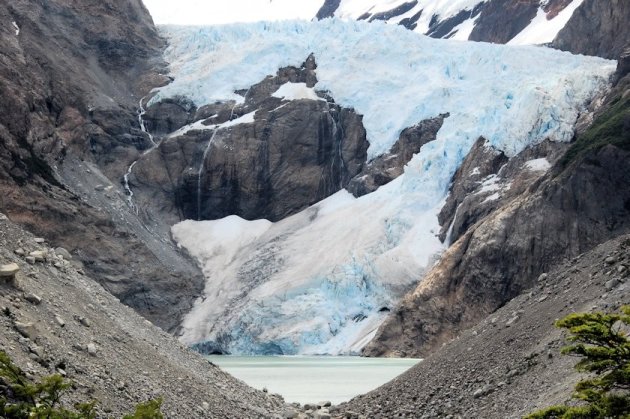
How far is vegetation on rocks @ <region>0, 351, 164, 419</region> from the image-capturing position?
10078 millimetres

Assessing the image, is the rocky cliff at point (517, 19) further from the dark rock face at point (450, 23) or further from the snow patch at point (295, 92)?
the snow patch at point (295, 92)

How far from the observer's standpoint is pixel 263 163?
289 feet

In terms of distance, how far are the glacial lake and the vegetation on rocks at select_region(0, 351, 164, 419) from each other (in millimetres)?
16940

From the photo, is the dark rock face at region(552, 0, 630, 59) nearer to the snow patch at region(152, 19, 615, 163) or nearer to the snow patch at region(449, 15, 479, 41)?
the snow patch at region(152, 19, 615, 163)

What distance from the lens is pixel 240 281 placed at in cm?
7381

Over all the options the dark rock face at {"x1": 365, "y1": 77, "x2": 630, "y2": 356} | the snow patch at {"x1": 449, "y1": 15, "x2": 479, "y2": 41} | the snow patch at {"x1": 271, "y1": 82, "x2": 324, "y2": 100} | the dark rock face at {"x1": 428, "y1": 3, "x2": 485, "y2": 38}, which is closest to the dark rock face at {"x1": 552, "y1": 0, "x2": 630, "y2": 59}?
the dark rock face at {"x1": 365, "y1": 77, "x2": 630, "y2": 356}

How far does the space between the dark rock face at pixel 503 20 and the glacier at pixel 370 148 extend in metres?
41.7

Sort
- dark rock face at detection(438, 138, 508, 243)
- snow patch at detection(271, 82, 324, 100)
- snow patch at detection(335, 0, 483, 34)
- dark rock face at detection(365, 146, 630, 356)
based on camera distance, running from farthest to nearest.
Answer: snow patch at detection(335, 0, 483, 34)
snow patch at detection(271, 82, 324, 100)
dark rock face at detection(438, 138, 508, 243)
dark rock face at detection(365, 146, 630, 356)

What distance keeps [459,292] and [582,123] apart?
17.2 metres

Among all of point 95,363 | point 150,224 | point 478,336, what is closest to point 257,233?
point 150,224

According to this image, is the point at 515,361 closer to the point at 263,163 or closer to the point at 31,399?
the point at 31,399

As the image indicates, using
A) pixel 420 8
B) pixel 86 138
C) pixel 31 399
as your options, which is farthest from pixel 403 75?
Result: pixel 420 8

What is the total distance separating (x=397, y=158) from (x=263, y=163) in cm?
1485

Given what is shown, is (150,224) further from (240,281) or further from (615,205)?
(615,205)
